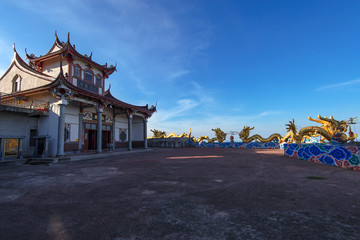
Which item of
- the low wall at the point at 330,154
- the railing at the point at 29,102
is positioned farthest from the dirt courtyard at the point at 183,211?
the railing at the point at 29,102

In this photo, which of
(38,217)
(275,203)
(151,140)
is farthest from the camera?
(151,140)

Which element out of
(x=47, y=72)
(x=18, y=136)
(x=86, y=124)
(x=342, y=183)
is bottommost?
(x=342, y=183)

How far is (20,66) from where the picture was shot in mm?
13727

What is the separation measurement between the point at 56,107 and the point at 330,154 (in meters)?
15.9

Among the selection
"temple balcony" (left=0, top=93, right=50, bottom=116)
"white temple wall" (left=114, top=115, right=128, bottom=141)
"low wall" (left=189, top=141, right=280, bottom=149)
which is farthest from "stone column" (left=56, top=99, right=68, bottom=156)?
"low wall" (left=189, top=141, right=280, bottom=149)

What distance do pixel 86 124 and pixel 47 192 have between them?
11985 mm

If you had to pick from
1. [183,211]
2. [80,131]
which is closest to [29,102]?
[80,131]

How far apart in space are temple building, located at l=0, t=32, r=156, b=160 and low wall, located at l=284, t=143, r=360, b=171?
13749mm

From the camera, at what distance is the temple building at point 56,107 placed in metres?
11.4

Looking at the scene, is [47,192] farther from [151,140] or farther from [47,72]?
[151,140]

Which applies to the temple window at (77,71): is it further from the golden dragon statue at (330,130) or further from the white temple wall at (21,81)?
the golden dragon statue at (330,130)

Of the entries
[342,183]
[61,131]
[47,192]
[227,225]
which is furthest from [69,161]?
[342,183]

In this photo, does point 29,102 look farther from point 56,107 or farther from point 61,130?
point 61,130

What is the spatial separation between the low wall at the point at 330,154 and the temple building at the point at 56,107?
13749mm
